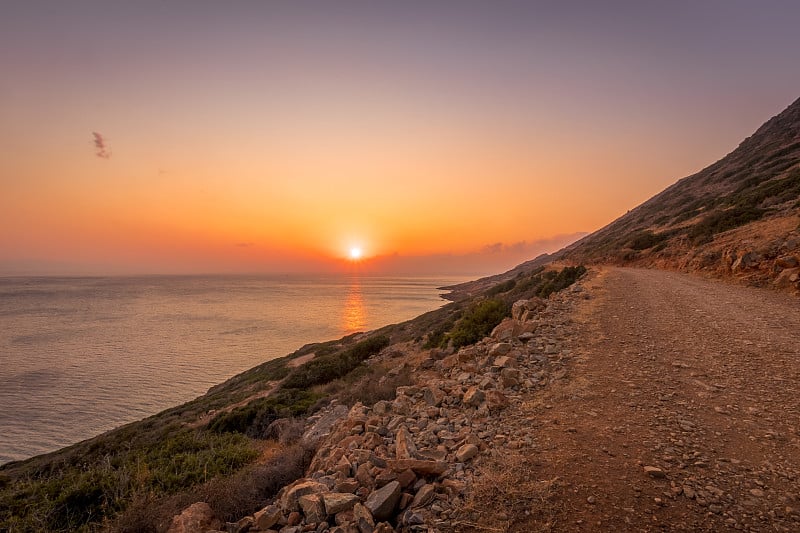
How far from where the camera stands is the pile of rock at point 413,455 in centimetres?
384

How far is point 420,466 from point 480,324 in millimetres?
9130

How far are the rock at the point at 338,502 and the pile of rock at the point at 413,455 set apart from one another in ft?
0.03

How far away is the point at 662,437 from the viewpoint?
15.5 ft

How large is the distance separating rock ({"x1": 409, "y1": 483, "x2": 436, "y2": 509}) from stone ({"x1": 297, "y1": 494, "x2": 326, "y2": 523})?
0.99 metres

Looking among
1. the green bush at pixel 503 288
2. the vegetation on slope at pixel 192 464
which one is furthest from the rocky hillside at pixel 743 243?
the green bush at pixel 503 288

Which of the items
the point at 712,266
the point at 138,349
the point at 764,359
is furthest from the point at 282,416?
the point at 138,349

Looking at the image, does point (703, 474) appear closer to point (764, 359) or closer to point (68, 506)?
point (764, 359)

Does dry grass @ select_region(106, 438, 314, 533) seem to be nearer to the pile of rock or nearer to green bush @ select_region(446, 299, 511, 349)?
the pile of rock

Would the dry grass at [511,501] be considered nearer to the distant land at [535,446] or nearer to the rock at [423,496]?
the distant land at [535,446]

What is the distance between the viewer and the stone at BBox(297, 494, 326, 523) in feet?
12.8

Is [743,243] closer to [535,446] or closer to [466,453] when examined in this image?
[535,446]

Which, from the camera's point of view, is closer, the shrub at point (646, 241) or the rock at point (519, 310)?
the rock at point (519, 310)

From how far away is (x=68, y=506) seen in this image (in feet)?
25.5

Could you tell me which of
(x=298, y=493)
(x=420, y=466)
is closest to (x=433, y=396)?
(x=420, y=466)
